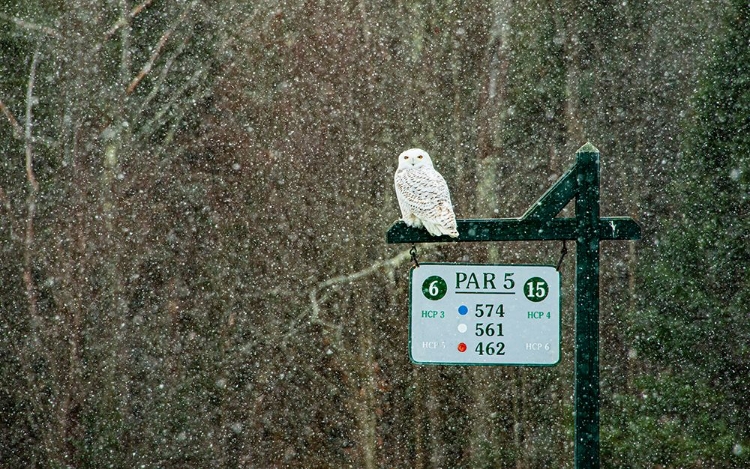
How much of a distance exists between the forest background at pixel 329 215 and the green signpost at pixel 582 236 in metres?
1.45

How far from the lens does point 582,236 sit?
1512mm

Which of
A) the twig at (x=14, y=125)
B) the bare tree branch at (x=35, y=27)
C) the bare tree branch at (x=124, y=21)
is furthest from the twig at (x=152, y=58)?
the twig at (x=14, y=125)

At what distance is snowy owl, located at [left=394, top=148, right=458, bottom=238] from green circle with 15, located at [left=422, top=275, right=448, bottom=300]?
107 mm

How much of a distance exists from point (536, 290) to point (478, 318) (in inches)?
5.8

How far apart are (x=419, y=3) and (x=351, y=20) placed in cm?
30

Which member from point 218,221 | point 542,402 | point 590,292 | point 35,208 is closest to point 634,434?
point 542,402

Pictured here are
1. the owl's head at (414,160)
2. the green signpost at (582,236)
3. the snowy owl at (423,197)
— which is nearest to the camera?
the green signpost at (582,236)

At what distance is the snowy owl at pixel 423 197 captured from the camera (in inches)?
62.8

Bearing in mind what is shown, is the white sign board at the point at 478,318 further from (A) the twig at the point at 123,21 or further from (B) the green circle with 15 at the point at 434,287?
(A) the twig at the point at 123,21

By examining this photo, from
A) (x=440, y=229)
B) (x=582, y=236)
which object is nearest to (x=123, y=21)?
(x=440, y=229)

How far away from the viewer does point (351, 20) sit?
2.99 meters

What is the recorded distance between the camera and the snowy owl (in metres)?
1.59

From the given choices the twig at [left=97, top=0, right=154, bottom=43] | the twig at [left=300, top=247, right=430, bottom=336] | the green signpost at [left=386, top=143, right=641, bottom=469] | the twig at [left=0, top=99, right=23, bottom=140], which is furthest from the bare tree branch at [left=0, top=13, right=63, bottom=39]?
the green signpost at [left=386, top=143, right=641, bottom=469]

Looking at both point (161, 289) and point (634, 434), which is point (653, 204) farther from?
point (161, 289)
